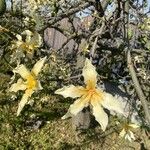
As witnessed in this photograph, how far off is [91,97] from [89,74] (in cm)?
11

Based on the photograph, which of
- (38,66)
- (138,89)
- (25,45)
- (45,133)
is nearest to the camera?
(138,89)

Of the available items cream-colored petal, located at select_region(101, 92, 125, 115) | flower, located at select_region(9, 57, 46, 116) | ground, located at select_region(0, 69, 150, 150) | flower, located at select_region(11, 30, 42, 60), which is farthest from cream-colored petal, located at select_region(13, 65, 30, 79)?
ground, located at select_region(0, 69, 150, 150)

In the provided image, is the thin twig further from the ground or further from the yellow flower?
the ground

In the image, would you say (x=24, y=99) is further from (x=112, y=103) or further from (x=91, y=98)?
(x=112, y=103)

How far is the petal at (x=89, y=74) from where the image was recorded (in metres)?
1.54

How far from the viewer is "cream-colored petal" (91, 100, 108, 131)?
1.57 metres

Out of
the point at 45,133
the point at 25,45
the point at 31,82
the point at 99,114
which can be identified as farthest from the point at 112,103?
the point at 45,133

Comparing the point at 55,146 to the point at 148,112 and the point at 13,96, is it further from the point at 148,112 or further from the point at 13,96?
the point at 148,112

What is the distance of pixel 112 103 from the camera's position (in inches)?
62.3

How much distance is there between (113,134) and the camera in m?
7.57

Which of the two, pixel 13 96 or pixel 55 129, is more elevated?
pixel 13 96

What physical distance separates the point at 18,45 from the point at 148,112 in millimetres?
1221

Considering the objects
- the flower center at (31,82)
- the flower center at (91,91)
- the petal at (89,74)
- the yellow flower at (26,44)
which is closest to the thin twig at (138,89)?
the petal at (89,74)

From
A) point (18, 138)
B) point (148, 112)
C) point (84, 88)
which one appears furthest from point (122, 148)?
point (148, 112)
